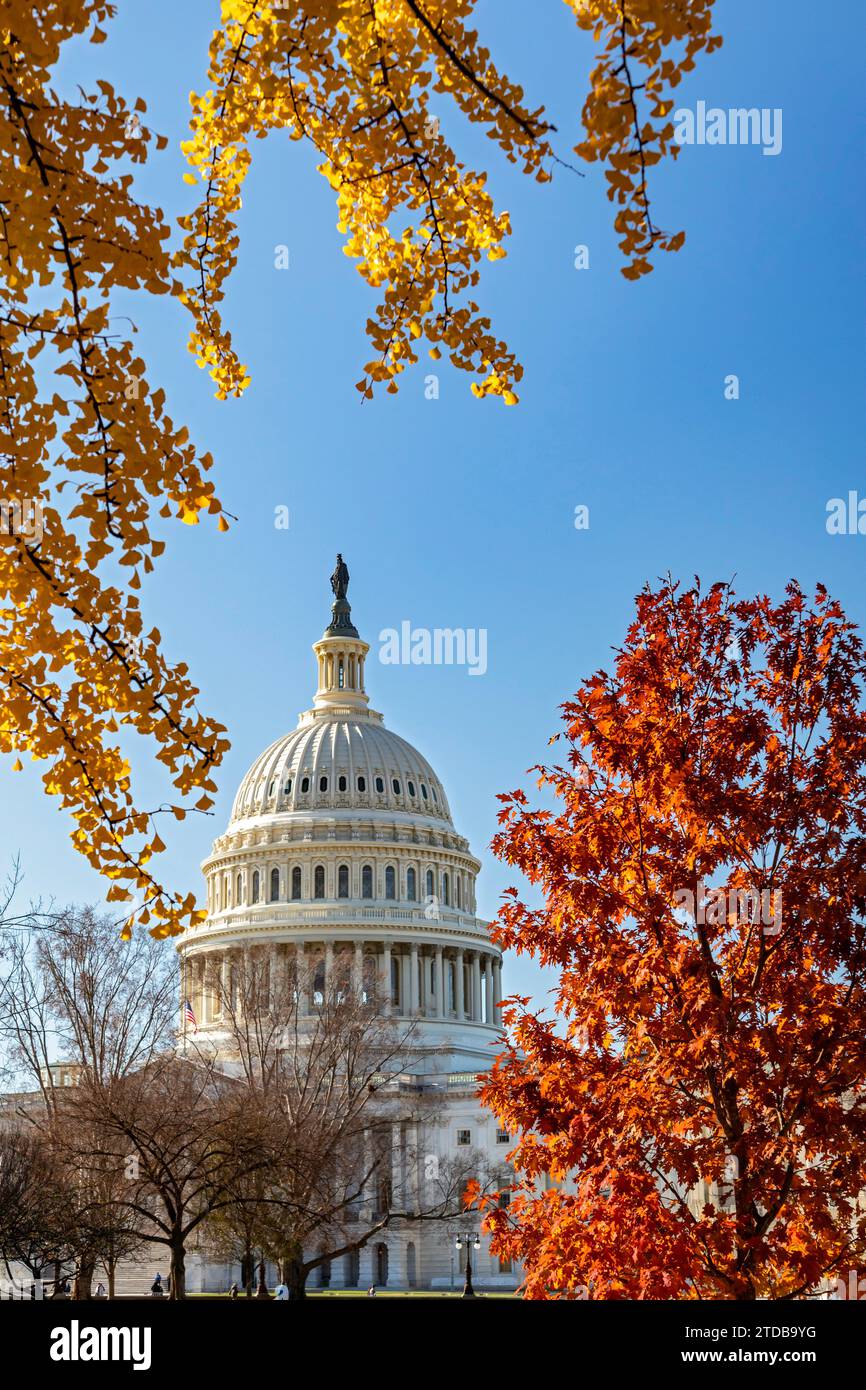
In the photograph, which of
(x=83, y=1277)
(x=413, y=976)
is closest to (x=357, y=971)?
(x=413, y=976)

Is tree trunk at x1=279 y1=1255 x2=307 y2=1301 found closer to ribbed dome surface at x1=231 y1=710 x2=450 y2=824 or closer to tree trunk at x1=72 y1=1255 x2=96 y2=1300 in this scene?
tree trunk at x1=72 y1=1255 x2=96 y2=1300

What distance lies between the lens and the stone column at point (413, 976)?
116438 millimetres

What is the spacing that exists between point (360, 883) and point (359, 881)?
17cm

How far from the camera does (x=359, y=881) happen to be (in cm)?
12181

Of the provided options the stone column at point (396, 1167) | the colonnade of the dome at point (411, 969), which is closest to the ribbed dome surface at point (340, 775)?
the colonnade of the dome at point (411, 969)

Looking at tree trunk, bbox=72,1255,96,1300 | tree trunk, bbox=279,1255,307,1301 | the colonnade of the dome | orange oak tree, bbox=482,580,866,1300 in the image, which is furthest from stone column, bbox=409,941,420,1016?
orange oak tree, bbox=482,580,866,1300

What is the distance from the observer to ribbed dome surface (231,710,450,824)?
12588cm

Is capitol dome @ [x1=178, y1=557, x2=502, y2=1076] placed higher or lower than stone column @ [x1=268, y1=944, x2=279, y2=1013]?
higher

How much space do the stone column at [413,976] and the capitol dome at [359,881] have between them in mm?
105

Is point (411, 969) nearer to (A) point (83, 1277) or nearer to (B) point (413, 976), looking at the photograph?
(B) point (413, 976)

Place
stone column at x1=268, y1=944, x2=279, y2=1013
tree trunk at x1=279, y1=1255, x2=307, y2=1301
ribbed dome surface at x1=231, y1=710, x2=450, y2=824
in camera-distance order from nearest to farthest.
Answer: tree trunk at x1=279, y1=1255, x2=307, y2=1301, stone column at x1=268, y1=944, x2=279, y2=1013, ribbed dome surface at x1=231, y1=710, x2=450, y2=824

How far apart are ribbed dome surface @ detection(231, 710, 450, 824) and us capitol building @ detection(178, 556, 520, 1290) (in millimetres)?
126

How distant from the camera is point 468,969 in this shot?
12294 centimetres
